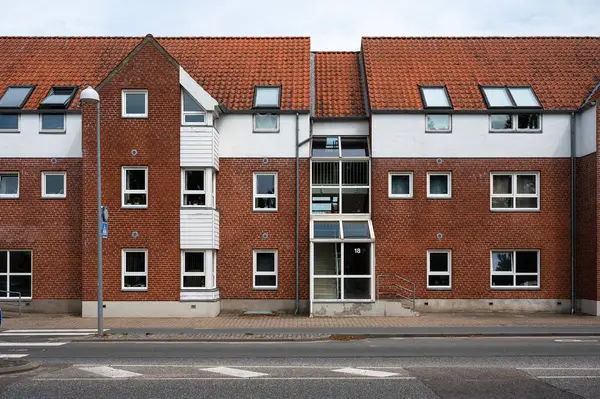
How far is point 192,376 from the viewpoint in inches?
485

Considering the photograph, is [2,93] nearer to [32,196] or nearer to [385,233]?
[32,196]

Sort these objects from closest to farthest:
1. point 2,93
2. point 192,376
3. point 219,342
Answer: point 192,376 → point 219,342 → point 2,93

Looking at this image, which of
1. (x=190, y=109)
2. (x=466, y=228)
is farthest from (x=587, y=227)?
(x=190, y=109)

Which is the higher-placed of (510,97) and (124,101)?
(510,97)

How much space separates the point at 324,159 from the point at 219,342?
10415mm

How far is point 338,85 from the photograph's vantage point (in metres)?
29.7

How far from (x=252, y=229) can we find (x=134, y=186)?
4.37 m

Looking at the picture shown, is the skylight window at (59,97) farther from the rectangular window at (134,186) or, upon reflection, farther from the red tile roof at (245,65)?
the red tile roof at (245,65)

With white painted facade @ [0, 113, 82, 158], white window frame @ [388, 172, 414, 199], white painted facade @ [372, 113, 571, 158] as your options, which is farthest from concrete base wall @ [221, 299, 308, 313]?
white painted facade @ [0, 113, 82, 158]

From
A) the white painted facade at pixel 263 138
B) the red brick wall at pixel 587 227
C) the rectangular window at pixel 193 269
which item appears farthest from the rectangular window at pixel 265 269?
the red brick wall at pixel 587 227

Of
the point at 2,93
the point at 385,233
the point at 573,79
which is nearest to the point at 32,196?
the point at 2,93

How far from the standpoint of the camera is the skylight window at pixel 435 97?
2722 centimetres

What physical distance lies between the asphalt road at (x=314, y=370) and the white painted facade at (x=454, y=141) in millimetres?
10278

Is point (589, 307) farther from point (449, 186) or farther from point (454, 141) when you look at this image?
point (454, 141)
